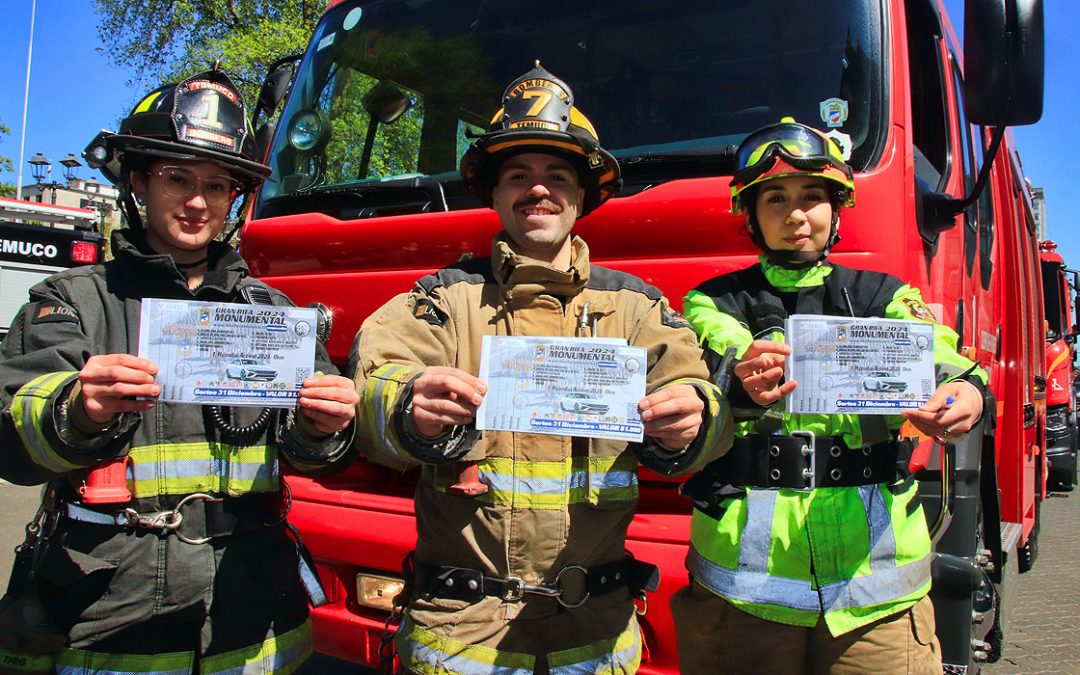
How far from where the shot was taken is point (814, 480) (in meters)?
2.10

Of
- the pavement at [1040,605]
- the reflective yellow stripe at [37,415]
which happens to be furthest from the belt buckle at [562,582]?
the pavement at [1040,605]

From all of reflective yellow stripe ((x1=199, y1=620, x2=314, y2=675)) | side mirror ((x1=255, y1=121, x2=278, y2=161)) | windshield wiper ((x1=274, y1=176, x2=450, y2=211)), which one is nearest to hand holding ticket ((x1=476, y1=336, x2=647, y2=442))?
reflective yellow stripe ((x1=199, y1=620, x2=314, y2=675))

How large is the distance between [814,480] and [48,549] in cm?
177

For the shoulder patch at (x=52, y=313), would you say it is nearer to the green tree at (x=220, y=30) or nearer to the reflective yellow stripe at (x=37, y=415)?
the reflective yellow stripe at (x=37, y=415)

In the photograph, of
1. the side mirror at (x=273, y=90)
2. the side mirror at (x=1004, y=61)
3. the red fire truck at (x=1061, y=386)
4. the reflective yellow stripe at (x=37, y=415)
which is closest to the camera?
the reflective yellow stripe at (x=37, y=415)

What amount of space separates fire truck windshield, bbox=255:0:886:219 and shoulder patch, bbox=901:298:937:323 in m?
0.74

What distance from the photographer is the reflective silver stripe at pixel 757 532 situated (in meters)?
2.10

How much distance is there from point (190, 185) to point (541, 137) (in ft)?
2.97

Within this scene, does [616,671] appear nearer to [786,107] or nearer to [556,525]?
[556,525]

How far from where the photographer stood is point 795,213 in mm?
2271

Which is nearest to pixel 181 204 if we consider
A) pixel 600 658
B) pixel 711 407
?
pixel 711 407

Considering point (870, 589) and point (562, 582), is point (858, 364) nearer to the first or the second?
point (870, 589)

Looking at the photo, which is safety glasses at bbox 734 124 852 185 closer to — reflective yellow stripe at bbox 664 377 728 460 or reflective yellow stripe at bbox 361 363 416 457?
reflective yellow stripe at bbox 664 377 728 460

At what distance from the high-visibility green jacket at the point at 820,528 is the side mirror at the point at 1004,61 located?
83cm
